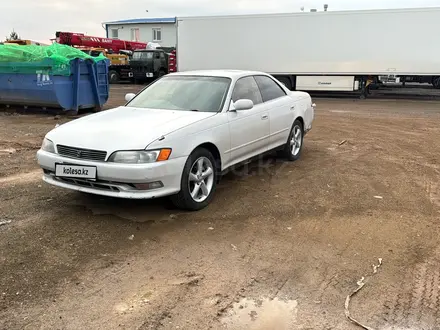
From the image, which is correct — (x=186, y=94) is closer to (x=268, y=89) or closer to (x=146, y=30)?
A: (x=268, y=89)

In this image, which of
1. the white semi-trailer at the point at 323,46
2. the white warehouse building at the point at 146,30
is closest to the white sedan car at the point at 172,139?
the white semi-trailer at the point at 323,46

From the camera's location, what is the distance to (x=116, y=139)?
4.40 metres

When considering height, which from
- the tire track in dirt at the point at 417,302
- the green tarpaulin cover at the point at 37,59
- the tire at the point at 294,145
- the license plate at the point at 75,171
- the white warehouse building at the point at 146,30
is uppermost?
the white warehouse building at the point at 146,30

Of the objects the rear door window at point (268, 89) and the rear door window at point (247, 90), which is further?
the rear door window at point (268, 89)

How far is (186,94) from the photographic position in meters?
5.63

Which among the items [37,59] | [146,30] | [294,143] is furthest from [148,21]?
[294,143]

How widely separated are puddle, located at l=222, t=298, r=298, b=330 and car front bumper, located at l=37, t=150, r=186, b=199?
5.30 feet

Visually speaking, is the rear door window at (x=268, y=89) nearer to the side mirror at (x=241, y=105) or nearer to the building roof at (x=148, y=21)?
the side mirror at (x=241, y=105)

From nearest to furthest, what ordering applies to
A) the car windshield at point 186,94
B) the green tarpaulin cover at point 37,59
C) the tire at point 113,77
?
the car windshield at point 186,94
the green tarpaulin cover at point 37,59
the tire at point 113,77

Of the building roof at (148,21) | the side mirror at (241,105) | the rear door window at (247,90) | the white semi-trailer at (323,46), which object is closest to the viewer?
the side mirror at (241,105)

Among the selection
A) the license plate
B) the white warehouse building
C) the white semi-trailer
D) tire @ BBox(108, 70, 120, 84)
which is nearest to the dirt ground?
the license plate

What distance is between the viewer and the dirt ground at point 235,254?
2.98m

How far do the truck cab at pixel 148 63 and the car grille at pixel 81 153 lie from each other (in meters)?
21.3

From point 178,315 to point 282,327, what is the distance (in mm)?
687
